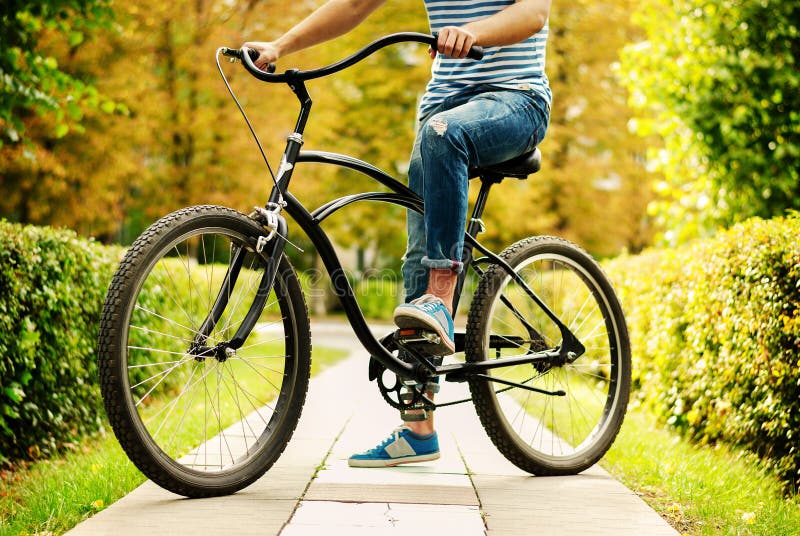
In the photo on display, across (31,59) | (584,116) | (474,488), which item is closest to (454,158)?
(474,488)

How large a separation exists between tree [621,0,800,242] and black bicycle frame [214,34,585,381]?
157 inches

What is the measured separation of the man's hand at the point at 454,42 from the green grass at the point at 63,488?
193 centimetres

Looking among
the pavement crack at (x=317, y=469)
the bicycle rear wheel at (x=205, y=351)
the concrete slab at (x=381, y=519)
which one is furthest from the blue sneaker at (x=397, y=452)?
the concrete slab at (x=381, y=519)

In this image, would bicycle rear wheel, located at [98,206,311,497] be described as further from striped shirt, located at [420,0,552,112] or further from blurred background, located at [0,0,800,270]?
blurred background, located at [0,0,800,270]

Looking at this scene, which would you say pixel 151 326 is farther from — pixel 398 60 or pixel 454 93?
pixel 398 60

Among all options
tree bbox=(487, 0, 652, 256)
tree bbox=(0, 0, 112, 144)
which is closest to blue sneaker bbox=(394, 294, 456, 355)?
tree bbox=(0, 0, 112, 144)

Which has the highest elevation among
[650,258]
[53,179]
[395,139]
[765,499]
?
[395,139]

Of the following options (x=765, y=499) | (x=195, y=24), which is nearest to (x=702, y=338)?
(x=765, y=499)

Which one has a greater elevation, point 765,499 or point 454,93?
point 454,93

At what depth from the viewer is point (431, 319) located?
3248 millimetres

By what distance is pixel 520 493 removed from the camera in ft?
11.0

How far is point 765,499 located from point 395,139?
20.4 metres

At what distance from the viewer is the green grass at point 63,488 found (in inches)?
114

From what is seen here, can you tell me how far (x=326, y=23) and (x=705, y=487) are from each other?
2479 mm
